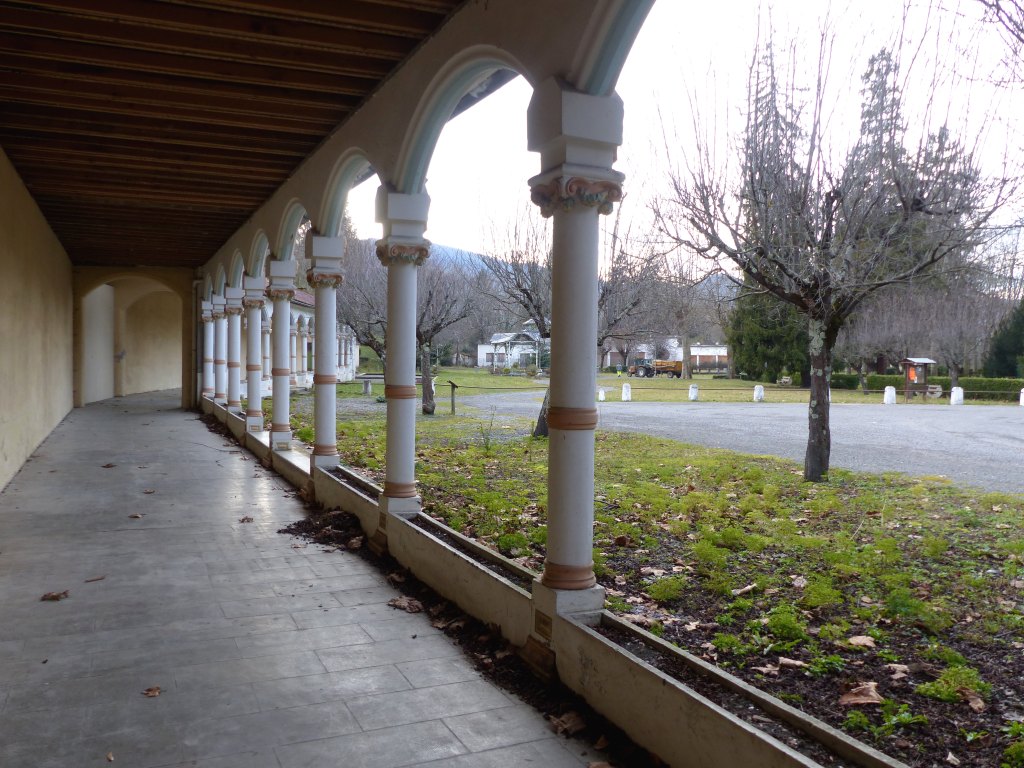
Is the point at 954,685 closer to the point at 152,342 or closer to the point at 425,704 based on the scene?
the point at 425,704

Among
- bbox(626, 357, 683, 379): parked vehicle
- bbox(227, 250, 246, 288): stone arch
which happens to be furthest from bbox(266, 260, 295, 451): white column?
bbox(626, 357, 683, 379): parked vehicle

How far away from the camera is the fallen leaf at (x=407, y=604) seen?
4.67 meters

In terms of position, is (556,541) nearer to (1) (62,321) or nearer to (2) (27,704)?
(2) (27,704)

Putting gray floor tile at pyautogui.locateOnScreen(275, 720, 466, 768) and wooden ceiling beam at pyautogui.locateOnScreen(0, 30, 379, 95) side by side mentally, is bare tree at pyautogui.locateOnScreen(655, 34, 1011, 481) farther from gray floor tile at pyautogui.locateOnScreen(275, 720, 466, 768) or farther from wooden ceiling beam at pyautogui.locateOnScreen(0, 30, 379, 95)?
gray floor tile at pyautogui.locateOnScreen(275, 720, 466, 768)

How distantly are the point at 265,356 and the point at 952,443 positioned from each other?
24312mm

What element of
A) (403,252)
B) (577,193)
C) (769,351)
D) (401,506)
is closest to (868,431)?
(401,506)

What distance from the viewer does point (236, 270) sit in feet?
45.4

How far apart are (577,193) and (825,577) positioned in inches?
117

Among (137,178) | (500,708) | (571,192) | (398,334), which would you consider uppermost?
(137,178)

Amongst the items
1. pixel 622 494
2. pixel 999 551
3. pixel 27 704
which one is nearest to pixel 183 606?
pixel 27 704

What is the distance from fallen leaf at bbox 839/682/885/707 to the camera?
10.1ft

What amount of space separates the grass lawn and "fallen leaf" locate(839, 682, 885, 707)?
3 centimetres

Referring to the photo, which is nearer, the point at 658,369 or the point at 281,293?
the point at 281,293

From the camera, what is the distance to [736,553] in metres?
5.47
